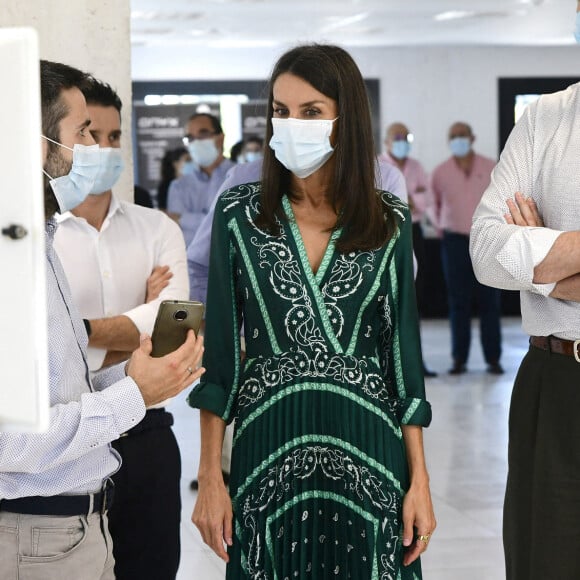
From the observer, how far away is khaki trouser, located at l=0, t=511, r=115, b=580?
1930 millimetres

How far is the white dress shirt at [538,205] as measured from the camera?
2516 millimetres

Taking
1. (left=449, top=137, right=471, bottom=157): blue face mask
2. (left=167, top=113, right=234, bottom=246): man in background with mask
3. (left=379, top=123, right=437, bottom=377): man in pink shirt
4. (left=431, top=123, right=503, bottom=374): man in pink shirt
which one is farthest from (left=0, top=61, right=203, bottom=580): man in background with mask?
(left=379, top=123, right=437, bottom=377): man in pink shirt

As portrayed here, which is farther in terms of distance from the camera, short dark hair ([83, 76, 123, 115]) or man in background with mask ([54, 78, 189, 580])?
short dark hair ([83, 76, 123, 115])

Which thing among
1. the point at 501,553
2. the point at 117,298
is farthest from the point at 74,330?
the point at 501,553

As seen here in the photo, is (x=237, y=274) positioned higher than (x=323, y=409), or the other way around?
(x=237, y=274)

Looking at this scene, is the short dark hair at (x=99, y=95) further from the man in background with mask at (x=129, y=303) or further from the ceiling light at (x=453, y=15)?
the ceiling light at (x=453, y=15)

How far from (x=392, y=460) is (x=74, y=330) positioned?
0.74 meters

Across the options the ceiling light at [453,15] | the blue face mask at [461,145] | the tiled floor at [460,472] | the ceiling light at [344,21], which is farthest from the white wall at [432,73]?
the tiled floor at [460,472]

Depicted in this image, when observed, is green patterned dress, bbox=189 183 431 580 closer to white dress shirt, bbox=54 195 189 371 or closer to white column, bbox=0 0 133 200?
white dress shirt, bbox=54 195 189 371

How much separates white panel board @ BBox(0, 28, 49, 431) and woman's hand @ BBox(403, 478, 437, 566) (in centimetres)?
124

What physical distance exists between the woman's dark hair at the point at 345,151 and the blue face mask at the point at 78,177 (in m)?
0.44

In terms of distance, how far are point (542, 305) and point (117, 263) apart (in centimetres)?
Result: 125

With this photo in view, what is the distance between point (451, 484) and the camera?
20.1 ft

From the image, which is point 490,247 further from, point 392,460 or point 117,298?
point 117,298
